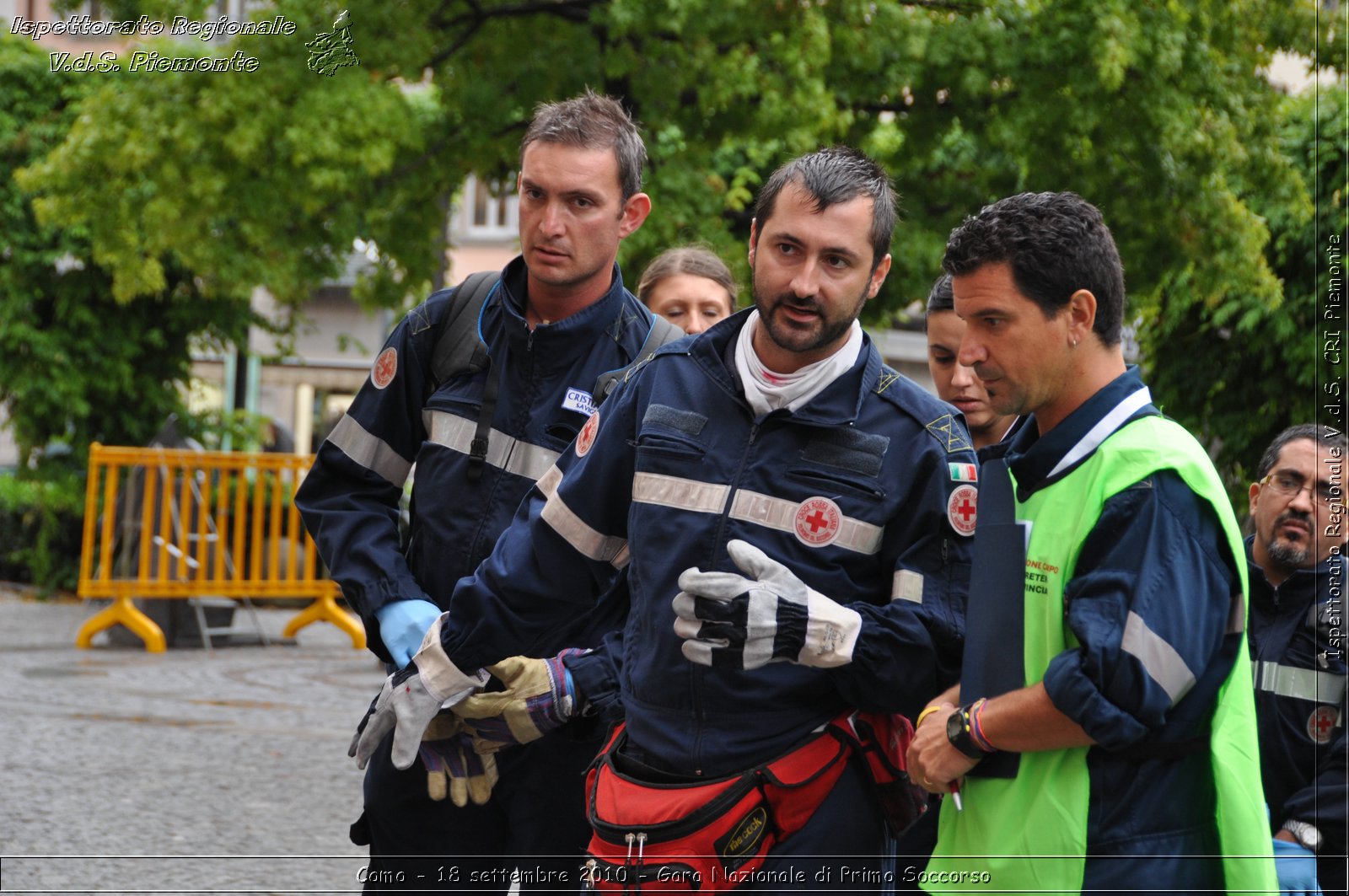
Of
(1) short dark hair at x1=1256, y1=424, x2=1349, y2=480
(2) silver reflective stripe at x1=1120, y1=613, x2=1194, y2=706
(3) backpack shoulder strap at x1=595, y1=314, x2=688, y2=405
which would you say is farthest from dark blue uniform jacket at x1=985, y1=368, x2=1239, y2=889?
(1) short dark hair at x1=1256, y1=424, x2=1349, y2=480

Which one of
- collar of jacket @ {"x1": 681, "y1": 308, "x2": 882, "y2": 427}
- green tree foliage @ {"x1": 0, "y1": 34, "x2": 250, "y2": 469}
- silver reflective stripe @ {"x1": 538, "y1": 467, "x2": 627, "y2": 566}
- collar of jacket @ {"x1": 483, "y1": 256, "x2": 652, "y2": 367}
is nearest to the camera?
collar of jacket @ {"x1": 681, "y1": 308, "x2": 882, "y2": 427}

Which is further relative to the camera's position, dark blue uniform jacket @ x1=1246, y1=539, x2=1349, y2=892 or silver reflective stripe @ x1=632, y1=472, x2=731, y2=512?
dark blue uniform jacket @ x1=1246, y1=539, x2=1349, y2=892

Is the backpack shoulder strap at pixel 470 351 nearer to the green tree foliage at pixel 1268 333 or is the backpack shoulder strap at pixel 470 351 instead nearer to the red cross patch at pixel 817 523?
the red cross patch at pixel 817 523

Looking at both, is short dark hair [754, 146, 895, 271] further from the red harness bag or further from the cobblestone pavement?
the cobblestone pavement

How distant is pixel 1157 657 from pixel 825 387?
0.83 metres

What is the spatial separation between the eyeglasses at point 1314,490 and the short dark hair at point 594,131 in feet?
6.31

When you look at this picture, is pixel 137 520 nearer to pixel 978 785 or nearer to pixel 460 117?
pixel 460 117

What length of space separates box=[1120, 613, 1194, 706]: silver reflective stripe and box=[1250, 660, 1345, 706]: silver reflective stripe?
5.74ft

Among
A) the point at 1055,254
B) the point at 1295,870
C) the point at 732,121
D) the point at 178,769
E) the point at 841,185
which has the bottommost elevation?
the point at 178,769

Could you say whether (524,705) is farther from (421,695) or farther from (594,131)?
(594,131)

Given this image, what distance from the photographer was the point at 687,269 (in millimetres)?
4809

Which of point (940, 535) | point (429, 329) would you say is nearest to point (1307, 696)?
point (940, 535)

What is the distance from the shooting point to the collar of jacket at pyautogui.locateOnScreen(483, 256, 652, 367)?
3381 mm

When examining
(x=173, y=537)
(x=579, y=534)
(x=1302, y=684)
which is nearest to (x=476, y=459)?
(x=579, y=534)
